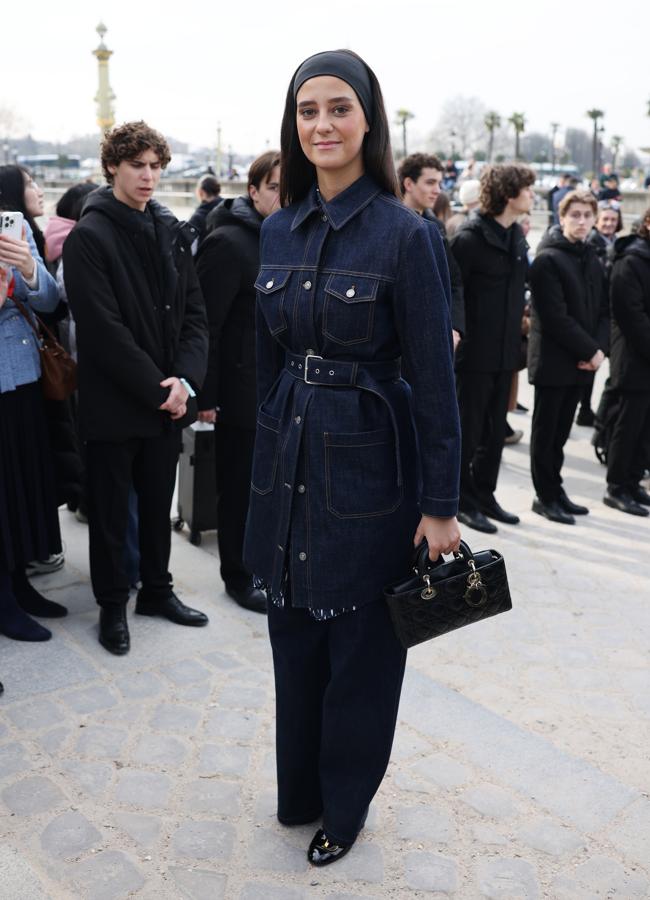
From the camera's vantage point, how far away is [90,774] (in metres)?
3.23

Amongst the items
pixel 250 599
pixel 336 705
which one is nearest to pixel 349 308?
pixel 336 705

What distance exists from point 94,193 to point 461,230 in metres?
2.75

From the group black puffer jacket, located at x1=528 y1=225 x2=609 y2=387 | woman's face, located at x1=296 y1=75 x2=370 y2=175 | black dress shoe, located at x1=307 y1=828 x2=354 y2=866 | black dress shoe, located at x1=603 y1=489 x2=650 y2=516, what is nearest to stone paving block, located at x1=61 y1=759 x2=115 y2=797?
black dress shoe, located at x1=307 y1=828 x2=354 y2=866

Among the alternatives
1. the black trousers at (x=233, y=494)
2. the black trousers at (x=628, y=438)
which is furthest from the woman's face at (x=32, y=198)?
the black trousers at (x=628, y=438)

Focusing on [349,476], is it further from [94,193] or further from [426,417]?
[94,193]

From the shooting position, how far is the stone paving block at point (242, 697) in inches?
147

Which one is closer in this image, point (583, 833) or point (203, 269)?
point (583, 833)

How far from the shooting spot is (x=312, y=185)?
2.64m

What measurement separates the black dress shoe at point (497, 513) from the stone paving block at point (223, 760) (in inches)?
130

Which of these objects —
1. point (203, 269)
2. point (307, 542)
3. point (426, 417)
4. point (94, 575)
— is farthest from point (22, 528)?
point (426, 417)

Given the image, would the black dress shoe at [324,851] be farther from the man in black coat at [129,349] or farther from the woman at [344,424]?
the man in black coat at [129,349]

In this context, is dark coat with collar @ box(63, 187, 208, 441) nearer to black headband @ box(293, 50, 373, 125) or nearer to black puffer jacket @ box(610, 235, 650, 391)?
black headband @ box(293, 50, 373, 125)

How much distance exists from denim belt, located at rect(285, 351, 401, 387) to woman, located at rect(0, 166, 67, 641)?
1.92 metres

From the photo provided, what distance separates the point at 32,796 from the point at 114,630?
3.82 feet
